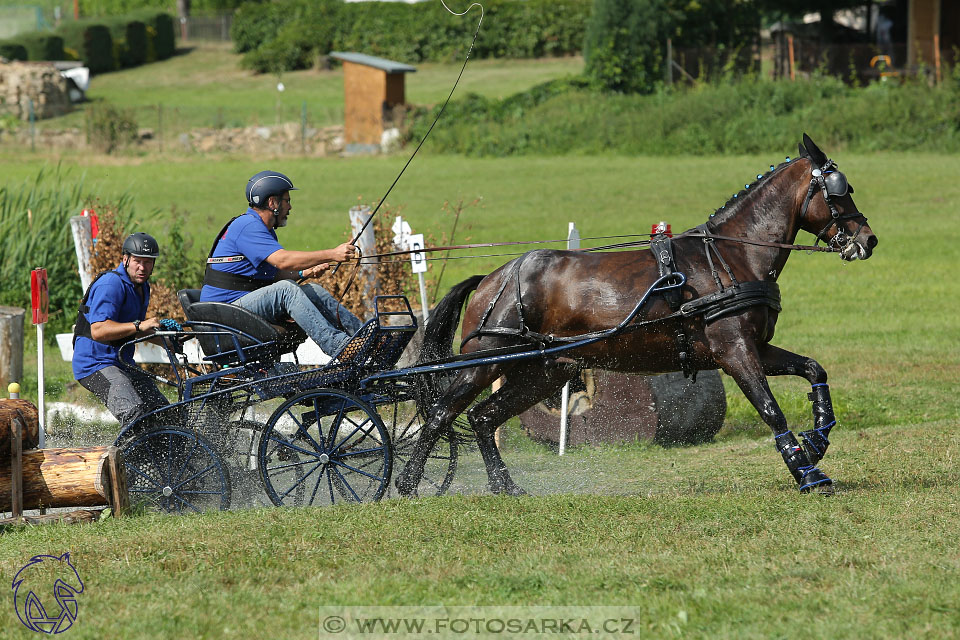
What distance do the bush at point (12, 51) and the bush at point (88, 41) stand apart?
402 cm

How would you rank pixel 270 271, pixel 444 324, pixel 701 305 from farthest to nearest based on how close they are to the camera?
pixel 444 324, pixel 270 271, pixel 701 305

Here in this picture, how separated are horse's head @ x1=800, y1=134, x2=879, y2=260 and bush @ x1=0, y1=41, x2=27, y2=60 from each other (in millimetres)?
43088

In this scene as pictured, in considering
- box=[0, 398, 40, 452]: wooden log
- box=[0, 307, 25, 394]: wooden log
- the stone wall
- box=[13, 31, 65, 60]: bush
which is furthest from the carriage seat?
box=[13, 31, 65, 60]: bush

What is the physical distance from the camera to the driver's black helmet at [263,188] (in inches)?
304

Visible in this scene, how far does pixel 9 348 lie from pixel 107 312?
4.60m

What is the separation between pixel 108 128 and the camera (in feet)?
107

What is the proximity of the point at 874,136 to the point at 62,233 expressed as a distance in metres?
19.7

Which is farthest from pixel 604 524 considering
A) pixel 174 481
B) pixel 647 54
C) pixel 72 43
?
pixel 72 43

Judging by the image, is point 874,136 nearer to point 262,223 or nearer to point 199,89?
point 262,223

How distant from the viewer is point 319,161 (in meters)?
31.7

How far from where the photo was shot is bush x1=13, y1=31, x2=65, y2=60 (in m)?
47.2

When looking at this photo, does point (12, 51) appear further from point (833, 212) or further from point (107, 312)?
point (833, 212)

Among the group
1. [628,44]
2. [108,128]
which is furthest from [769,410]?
[108,128]

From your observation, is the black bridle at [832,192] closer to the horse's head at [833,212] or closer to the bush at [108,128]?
the horse's head at [833,212]
